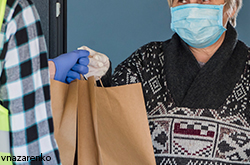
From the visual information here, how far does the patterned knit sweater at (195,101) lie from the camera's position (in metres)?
0.95

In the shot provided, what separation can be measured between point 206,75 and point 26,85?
2.24 feet

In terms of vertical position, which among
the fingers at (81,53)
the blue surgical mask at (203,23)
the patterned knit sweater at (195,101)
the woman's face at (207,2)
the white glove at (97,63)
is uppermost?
the woman's face at (207,2)

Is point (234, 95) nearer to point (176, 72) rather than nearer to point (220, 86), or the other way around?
point (220, 86)

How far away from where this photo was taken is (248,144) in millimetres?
947

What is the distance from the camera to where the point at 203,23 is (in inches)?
40.9

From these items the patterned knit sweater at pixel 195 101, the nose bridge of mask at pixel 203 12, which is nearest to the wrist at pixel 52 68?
the patterned knit sweater at pixel 195 101

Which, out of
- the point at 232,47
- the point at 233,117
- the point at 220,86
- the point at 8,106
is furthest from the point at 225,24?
the point at 8,106

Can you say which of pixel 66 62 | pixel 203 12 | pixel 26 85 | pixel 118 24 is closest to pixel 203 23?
pixel 203 12

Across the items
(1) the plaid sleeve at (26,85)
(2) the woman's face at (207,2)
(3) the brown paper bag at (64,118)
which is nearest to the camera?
(1) the plaid sleeve at (26,85)

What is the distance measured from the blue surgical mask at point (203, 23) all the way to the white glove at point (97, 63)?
11.9 inches

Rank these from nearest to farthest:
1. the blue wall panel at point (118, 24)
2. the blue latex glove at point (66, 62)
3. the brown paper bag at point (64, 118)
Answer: the brown paper bag at point (64, 118) → the blue latex glove at point (66, 62) → the blue wall panel at point (118, 24)

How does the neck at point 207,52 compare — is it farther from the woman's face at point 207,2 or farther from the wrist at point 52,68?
the wrist at point 52,68

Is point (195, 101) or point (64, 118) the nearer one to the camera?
point (64, 118)

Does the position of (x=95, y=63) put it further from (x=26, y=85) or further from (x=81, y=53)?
(x=26, y=85)
